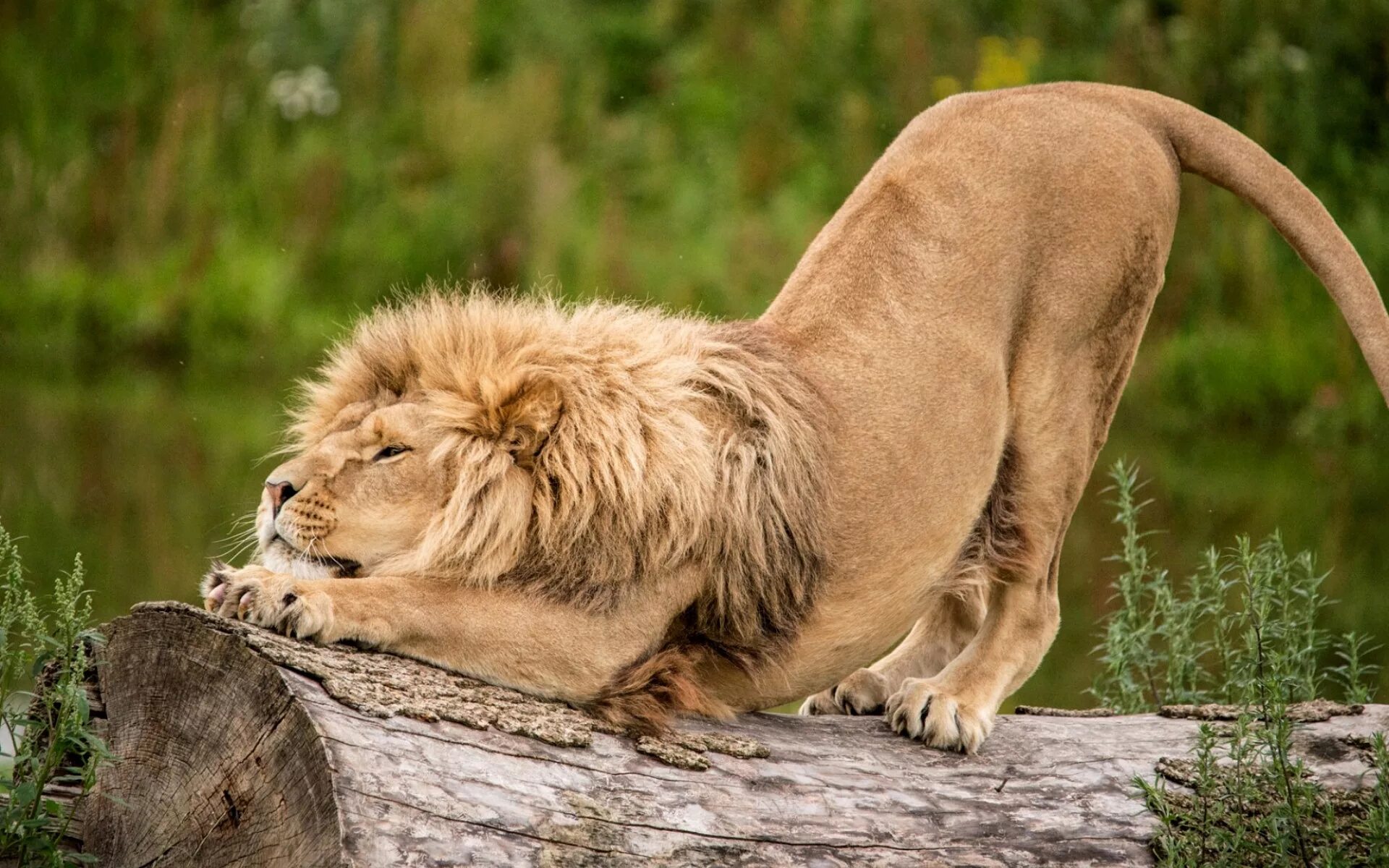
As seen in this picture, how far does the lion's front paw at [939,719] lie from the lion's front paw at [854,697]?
333 millimetres

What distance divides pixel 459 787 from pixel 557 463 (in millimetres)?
850

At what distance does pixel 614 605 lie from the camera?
3.47 meters

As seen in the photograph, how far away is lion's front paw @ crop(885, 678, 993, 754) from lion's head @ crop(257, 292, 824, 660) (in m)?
0.36

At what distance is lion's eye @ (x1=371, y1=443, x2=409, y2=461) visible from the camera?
3.61 metres

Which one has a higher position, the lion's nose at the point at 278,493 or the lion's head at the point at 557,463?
the lion's head at the point at 557,463

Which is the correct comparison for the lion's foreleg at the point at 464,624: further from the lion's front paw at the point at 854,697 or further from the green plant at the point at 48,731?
the lion's front paw at the point at 854,697

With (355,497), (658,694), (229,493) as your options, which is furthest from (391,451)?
(229,493)

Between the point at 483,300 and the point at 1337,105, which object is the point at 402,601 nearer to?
the point at 483,300

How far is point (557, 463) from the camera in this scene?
3576 millimetres

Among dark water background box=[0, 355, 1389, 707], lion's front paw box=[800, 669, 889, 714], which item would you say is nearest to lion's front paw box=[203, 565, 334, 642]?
lion's front paw box=[800, 669, 889, 714]

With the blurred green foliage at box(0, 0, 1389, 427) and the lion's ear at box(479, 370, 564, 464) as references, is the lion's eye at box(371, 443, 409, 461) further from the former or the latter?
the blurred green foliage at box(0, 0, 1389, 427)

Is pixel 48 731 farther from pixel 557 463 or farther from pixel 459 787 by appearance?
pixel 557 463

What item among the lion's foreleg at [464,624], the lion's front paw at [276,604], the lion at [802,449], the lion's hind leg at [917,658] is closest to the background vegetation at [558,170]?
the lion's hind leg at [917,658]

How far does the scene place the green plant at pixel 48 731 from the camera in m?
2.93
